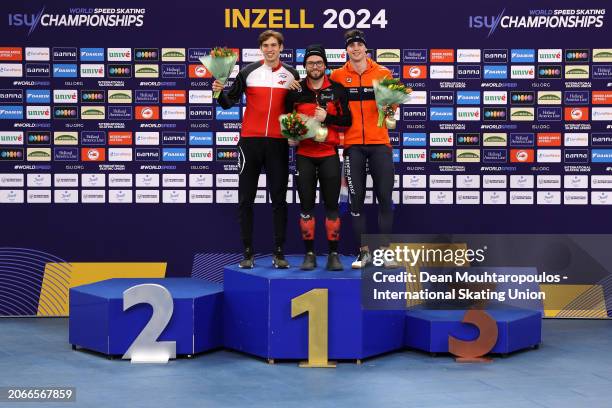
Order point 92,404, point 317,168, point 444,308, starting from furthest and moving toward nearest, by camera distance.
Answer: point 444,308 < point 317,168 < point 92,404

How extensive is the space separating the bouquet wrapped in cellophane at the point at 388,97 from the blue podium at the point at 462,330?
1586mm

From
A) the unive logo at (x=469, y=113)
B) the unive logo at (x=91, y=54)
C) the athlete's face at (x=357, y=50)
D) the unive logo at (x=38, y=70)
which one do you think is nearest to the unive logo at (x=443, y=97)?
the unive logo at (x=469, y=113)

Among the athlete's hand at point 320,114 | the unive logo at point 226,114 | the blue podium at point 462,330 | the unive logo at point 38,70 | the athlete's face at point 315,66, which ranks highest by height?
the unive logo at point 38,70

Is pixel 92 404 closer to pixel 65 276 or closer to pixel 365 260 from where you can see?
pixel 365 260

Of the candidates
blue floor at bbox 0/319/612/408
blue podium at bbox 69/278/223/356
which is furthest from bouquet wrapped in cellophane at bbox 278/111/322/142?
blue floor at bbox 0/319/612/408

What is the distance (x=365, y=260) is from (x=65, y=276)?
3127 millimetres

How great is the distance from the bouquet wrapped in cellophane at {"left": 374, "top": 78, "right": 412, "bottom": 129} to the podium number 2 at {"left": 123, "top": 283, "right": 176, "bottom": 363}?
6.96 feet

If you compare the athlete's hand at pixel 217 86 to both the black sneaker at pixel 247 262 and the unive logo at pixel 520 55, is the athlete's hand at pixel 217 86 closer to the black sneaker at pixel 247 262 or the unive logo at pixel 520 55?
the black sneaker at pixel 247 262

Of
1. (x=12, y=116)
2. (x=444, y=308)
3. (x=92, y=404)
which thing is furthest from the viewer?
(x=12, y=116)

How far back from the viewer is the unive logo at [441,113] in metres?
8.69

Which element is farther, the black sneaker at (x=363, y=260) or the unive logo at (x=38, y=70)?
the unive logo at (x=38, y=70)

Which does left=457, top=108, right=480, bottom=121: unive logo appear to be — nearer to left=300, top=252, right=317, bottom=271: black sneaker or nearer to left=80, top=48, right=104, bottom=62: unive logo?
left=300, top=252, right=317, bottom=271: black sneaker

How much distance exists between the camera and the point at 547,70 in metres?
8.67

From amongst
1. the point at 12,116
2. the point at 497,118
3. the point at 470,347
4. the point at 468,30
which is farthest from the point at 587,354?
the point at 12,116
